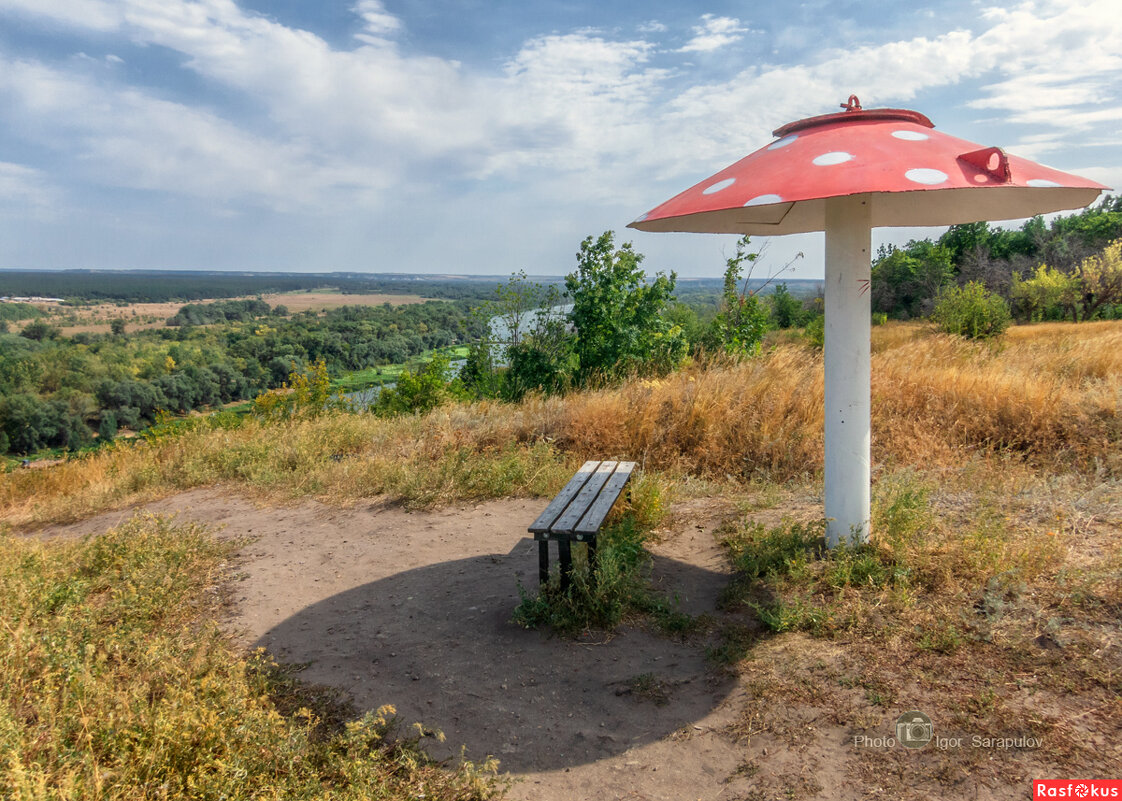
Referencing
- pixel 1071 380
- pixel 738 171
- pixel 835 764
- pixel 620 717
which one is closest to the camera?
pixel 835 764

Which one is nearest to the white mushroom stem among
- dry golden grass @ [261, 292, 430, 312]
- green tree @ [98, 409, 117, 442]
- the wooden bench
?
the wooden bench

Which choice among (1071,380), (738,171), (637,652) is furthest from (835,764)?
(1071,380)

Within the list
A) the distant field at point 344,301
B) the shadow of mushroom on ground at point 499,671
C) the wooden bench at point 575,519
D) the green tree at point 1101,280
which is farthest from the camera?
the distant field at point 344,301

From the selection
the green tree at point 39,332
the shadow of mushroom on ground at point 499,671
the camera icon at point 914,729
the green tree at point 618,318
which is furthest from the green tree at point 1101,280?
the green tree at point 39,332

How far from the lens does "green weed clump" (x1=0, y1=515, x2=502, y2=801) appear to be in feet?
7.07

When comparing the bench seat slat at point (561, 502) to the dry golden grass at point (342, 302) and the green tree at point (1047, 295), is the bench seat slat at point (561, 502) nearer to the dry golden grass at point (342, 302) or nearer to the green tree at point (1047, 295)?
the green tree at point (1047, 295)

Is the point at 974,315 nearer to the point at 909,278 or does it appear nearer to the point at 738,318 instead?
the point at 738,318

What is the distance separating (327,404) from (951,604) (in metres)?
8.97

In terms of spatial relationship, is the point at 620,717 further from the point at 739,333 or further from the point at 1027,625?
the point at 739,333

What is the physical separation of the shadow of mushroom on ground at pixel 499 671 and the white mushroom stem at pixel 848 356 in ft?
3.14

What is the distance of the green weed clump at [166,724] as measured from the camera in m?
2.16

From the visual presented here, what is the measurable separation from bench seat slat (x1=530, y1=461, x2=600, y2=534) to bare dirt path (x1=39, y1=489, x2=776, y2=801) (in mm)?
591

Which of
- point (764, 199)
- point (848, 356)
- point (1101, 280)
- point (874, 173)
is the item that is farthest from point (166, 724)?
point (1101, 280)

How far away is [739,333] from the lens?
1015cm
